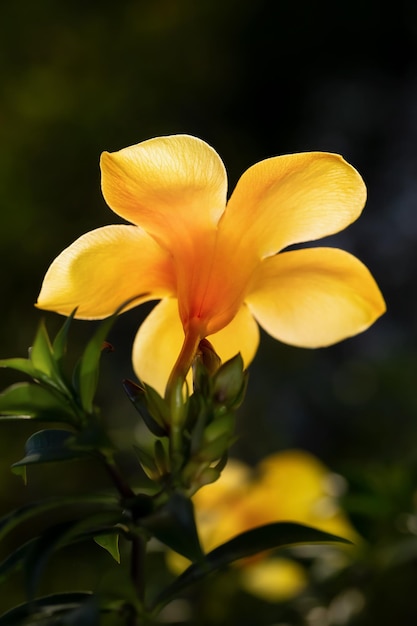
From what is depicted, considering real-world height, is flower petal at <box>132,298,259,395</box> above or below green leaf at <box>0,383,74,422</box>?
below

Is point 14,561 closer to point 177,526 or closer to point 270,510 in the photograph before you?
point 177,526

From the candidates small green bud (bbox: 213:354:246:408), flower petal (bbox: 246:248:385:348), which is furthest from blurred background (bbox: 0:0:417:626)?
small green bud (bbox: 213:354:246:408)

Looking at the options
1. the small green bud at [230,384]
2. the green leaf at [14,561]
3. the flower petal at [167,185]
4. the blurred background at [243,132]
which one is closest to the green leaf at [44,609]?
the green leaf at [14,561]

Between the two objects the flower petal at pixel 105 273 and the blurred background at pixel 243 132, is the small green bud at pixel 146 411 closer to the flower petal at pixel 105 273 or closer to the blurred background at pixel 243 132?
the flower petal at pixel 105 273

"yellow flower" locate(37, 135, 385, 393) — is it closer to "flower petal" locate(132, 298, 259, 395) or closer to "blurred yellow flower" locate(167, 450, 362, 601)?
"flower petal" locate(132, 298, 259, 395)

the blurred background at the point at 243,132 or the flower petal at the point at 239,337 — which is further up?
the flower petal at the point at 239,337

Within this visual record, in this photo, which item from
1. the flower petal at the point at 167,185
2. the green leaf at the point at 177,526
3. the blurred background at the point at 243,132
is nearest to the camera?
the green leaf at the point at 177,526
